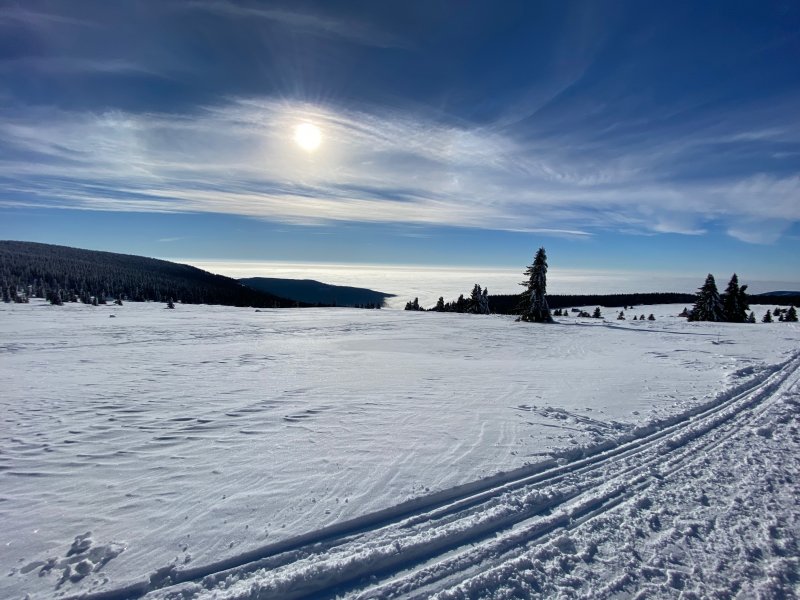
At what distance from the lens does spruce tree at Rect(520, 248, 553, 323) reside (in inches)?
1328

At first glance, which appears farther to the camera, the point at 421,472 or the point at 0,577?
the point at 421,472

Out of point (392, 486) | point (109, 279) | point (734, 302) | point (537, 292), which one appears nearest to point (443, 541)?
point (392, 486)

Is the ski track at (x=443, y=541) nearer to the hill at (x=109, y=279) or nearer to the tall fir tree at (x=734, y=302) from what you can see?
the tall fir tree at (x=734, y=302)

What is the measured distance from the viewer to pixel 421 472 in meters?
5.39

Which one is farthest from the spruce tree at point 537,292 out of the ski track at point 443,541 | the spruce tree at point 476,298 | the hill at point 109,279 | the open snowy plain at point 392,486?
the hill at point 109,279

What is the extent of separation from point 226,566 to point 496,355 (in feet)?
47.4

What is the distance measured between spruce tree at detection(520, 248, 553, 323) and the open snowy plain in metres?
22.6

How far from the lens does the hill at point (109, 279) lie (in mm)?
88875

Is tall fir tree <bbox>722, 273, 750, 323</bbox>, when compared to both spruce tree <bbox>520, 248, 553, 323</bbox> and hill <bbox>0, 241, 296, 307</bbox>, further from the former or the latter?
hill <bbox>0, 241, 296, 307</bbox>

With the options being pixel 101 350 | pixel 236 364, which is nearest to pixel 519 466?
pixel 236 364

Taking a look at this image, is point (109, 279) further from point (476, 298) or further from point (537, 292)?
point (537, 292)

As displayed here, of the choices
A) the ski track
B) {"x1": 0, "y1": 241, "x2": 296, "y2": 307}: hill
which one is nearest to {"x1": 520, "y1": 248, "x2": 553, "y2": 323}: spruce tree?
the ski track

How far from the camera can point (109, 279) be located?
112m

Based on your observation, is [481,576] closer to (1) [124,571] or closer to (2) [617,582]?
(2) [617,582]
